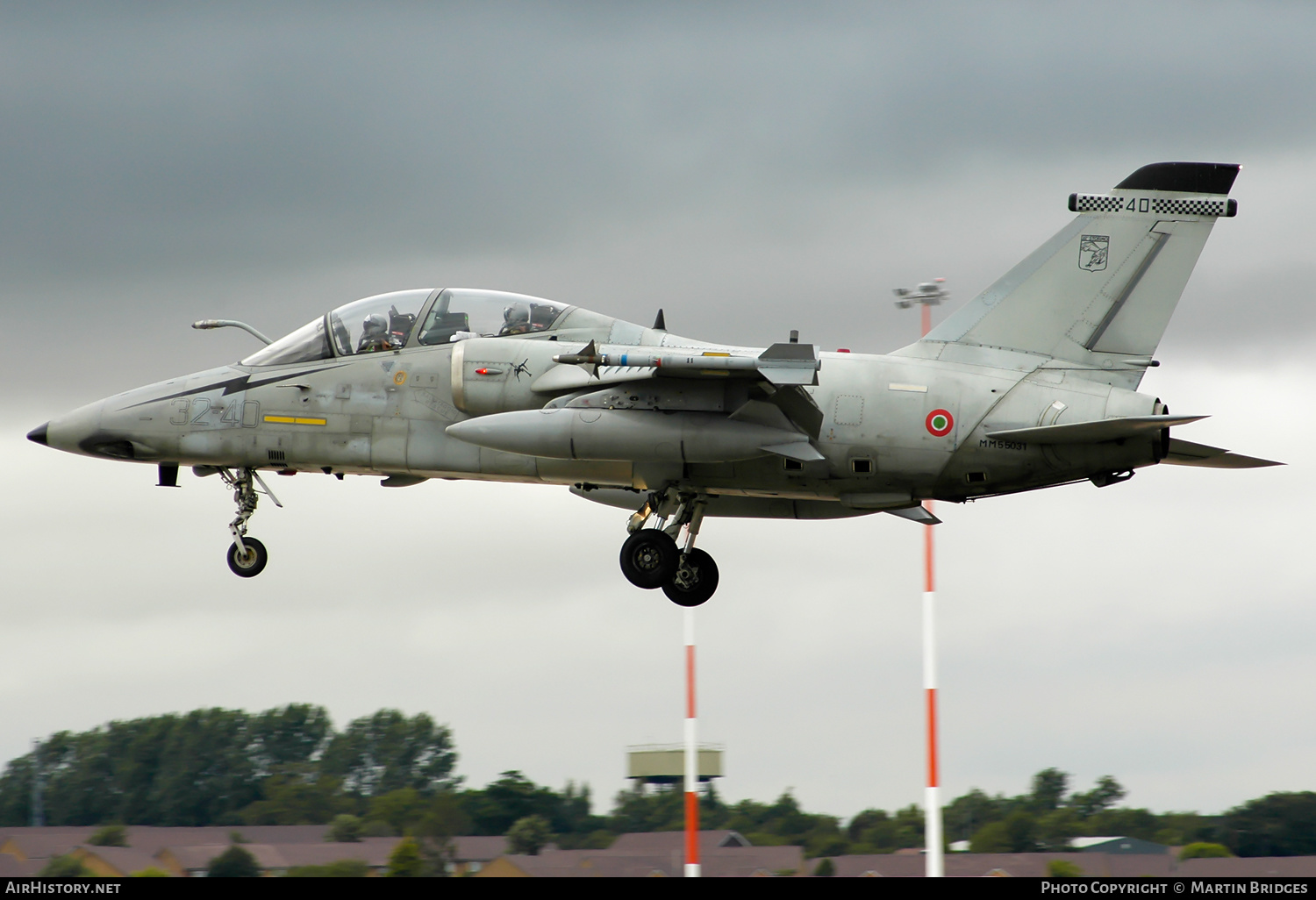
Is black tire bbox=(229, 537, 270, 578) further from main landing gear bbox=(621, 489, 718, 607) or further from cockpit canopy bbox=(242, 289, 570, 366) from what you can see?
main landing gear bbox=(621, 489, 718, 607)

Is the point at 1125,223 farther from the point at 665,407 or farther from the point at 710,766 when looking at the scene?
the point at 710,766

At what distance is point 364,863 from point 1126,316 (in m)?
26.0

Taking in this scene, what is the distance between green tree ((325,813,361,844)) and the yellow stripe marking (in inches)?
1045

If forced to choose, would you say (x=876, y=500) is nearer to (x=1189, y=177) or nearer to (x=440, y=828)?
(x=1189, y=177)

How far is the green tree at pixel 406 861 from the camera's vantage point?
1494 inches

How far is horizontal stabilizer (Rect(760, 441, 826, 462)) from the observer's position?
59.0 ft

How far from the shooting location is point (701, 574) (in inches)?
792

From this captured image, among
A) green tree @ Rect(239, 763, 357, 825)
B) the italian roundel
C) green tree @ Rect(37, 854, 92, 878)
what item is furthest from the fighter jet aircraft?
green tree @ Rect(239, 763, 357, 825)

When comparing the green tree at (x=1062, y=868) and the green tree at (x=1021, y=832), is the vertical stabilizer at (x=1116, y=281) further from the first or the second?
the green tree at (x=1021, y=832)

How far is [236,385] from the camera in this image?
67.4ft

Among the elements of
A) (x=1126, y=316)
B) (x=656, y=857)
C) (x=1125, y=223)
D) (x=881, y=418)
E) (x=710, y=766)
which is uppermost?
(x=1125, y=223)

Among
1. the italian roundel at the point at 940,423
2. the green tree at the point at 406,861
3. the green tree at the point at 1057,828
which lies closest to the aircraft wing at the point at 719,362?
the italian roundel at the point at 940,423
